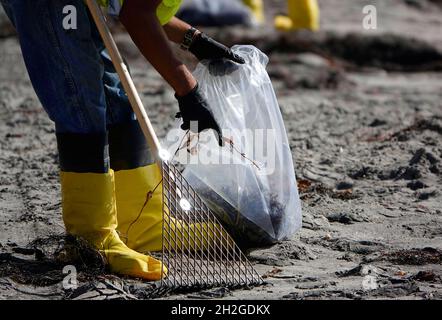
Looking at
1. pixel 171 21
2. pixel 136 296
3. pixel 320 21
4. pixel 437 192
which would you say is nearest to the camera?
pixel 136 296

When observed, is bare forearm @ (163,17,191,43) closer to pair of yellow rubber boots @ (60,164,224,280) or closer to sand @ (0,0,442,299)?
pair of yellow rubber boots @ (60,164,224,280)

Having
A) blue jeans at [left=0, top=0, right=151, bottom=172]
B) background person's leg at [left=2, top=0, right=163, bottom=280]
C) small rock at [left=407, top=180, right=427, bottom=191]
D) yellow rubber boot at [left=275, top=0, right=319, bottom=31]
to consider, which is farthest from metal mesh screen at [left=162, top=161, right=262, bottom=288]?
yellow rubber boot at [left=275, top=0, right=319, bottom=31]

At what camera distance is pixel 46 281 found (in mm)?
3418

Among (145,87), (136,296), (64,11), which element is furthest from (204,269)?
(145,87)

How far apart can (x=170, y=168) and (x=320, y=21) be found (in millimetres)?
6768

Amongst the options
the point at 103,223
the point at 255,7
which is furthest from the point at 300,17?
the point at 103,223

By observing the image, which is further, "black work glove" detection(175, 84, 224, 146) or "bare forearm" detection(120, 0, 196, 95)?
"black work glove" detection(175, 84, 224, 146)

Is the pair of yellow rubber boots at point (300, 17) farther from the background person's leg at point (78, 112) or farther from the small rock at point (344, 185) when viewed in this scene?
the background person's leg at point (78, 112)

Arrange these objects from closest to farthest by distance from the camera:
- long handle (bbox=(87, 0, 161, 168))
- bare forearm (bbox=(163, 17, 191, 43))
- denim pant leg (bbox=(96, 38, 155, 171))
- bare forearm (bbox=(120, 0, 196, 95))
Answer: bare forearm (bbox=(120, 0, 196, 95)), long handle (bbox=(87, 0, 161, 168)), denim pant leg (bbox=(96, 38, 155, 171)), bare forearm (bbox=(163, 17, 191, 43))

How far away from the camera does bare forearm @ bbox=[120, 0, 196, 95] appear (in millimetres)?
3211

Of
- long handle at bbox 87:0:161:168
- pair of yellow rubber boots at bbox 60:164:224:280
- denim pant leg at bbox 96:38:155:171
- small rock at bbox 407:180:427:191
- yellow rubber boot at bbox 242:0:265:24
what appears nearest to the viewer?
long handle at bbox 87:0:161:168

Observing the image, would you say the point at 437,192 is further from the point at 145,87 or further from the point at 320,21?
the point at 320,21

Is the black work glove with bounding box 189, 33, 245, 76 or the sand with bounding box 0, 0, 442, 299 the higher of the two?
the black work glove with bounding box 189, 33, 245, 76

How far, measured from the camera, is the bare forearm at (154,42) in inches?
126
